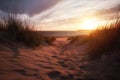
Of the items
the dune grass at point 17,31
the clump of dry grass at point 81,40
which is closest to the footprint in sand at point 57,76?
the dune grass at point 17,31

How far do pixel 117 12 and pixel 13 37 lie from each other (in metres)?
2.96

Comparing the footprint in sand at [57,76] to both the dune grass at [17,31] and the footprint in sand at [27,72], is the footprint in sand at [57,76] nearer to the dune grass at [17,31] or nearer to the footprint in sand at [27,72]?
the footprint in sand at [27,72]

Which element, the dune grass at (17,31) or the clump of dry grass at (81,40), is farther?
the clump of dry grass at (81,40)

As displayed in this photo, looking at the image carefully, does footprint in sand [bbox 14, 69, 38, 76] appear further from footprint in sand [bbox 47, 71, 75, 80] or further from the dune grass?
the dune grass

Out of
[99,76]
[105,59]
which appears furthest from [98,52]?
[99,76]

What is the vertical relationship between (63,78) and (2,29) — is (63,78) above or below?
below

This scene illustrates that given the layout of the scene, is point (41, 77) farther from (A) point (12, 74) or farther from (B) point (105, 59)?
(B) point (105, 59)

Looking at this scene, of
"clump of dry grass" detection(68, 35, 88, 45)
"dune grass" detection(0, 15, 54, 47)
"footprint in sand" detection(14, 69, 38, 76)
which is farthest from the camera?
"clump of dry grass" detection(68, 35, 88, 45)

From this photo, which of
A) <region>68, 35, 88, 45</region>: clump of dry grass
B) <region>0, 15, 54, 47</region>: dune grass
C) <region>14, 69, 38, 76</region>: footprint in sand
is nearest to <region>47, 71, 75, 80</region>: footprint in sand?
<region>14, 69, 38, 76</region>: footprint in sand

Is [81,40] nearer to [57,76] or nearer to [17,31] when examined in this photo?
[17,31]

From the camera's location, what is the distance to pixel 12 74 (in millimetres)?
1825

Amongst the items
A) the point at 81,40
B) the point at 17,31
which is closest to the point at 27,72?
the point at 17,31

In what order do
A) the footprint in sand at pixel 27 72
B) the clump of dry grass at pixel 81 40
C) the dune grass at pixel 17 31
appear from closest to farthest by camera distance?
the footprint in sand at pixel 27 72, the dune grass at pixel 17 31, the clump of dry grass at pixel 81 40

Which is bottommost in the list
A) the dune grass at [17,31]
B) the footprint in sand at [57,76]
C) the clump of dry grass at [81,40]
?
the footprint in sand at [57,76]
